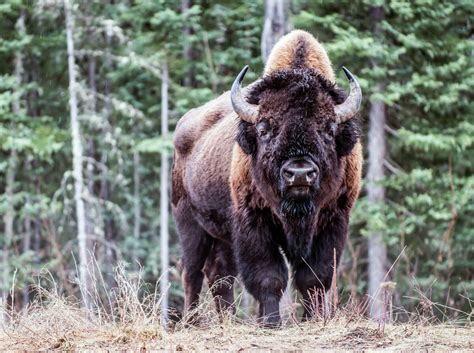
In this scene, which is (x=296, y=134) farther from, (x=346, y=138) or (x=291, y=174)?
(x=346, y=138)

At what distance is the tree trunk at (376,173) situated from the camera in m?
18.8

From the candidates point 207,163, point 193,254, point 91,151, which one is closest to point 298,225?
point 207,163

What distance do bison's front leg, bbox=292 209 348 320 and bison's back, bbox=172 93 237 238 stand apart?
1183mm

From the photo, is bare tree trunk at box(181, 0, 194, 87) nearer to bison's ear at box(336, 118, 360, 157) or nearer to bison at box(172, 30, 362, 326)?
bison at box(172, 30, 362, 326)

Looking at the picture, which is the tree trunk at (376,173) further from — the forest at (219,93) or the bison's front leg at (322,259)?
the bison's front leg at (322,259)

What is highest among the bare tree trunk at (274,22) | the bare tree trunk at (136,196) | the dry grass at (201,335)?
the bare tree trunk at (274,22)

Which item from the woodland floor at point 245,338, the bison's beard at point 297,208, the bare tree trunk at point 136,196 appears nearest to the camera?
the woodland floor at point 245,338

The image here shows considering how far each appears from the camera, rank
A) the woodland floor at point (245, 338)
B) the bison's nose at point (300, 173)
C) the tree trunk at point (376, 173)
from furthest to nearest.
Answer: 1. the tree trunk at point (376, 173)
2. the bison's nose at point (300, 173)
3. the woodland floor at point (245, 338)

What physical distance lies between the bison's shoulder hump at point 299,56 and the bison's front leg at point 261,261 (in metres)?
1.55

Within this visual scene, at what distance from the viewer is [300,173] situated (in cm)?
735

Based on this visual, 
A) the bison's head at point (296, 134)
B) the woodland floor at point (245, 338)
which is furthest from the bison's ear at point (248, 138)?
the woodland floor at point (245, 338)

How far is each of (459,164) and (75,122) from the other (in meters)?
9.11

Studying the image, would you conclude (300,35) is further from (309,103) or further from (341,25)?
(341,25)

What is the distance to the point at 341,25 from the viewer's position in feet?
62.7
